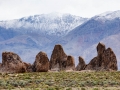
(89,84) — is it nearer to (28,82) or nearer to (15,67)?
(28,82)

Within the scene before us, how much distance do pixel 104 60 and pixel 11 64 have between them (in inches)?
935

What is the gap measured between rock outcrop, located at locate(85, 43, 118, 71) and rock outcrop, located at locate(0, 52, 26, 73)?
69.3ft

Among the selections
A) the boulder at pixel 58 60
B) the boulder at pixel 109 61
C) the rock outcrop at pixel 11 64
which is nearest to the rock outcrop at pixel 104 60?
the boulder at pixel 109 61

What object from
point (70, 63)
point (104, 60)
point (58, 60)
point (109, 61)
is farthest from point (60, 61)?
point (109, 61)

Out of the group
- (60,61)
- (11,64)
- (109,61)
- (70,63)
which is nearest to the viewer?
(11,64)

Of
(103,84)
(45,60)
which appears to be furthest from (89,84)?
(45,60)

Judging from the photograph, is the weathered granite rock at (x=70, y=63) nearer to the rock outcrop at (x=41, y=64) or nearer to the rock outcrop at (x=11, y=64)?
the rock outcrop at (x=41, y=64)

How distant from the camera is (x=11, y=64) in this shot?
71750 mm

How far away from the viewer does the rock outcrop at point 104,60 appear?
85562 mm

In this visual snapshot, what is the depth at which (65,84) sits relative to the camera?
4294cm

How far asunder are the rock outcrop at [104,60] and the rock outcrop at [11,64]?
21.1 meters

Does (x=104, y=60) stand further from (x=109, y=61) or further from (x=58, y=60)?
(x=58, y=60)

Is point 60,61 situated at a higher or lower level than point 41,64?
higher

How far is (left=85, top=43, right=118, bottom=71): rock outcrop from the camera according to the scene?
8556 centimetres
